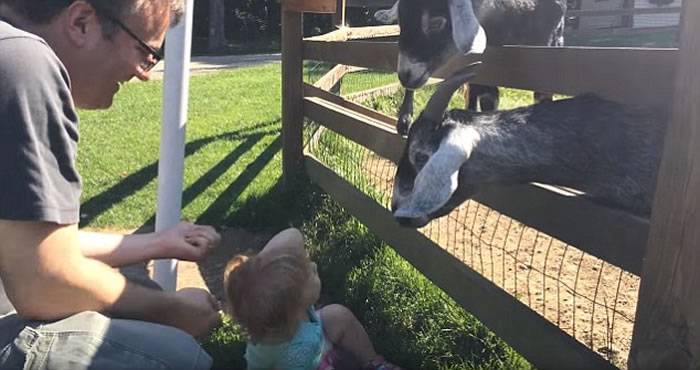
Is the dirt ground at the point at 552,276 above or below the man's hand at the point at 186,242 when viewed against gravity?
below

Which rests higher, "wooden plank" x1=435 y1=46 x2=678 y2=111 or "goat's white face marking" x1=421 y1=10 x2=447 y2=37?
"goat's white face marking" x1=421 y1=10 x2=447 y2=37

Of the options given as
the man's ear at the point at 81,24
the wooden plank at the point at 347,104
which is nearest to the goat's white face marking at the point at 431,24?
the wooden plank at the point at 347,104

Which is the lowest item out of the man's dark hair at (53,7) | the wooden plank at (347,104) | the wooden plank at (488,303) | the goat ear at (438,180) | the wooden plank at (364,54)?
the wooden plank at (488,303)

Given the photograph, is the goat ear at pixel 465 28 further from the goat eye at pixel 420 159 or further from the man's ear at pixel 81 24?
the man's ear at pixel 81 24

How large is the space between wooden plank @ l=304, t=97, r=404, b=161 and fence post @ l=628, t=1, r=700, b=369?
154 cm

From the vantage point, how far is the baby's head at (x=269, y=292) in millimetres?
2318

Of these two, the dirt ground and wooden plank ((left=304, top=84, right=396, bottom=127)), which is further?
wooden plank ((left=304, top=84, right=396, bottom=127))

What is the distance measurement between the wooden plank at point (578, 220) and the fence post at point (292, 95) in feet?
8.61

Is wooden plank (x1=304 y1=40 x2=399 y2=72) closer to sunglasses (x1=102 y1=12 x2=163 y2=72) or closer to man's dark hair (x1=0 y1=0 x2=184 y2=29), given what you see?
sunglasses (x1=102 y1=12 x2=163 y2=72)

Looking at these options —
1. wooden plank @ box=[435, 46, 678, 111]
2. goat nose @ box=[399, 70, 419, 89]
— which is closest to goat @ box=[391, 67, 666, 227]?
wooden plank @ box=[435, 46, 678, 111]

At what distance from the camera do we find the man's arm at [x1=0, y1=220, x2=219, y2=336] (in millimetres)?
1654

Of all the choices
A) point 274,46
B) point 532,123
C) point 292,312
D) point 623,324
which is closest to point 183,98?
point 292,312

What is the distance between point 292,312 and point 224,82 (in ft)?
31.9

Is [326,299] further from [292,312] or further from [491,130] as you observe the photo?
[491,130]
